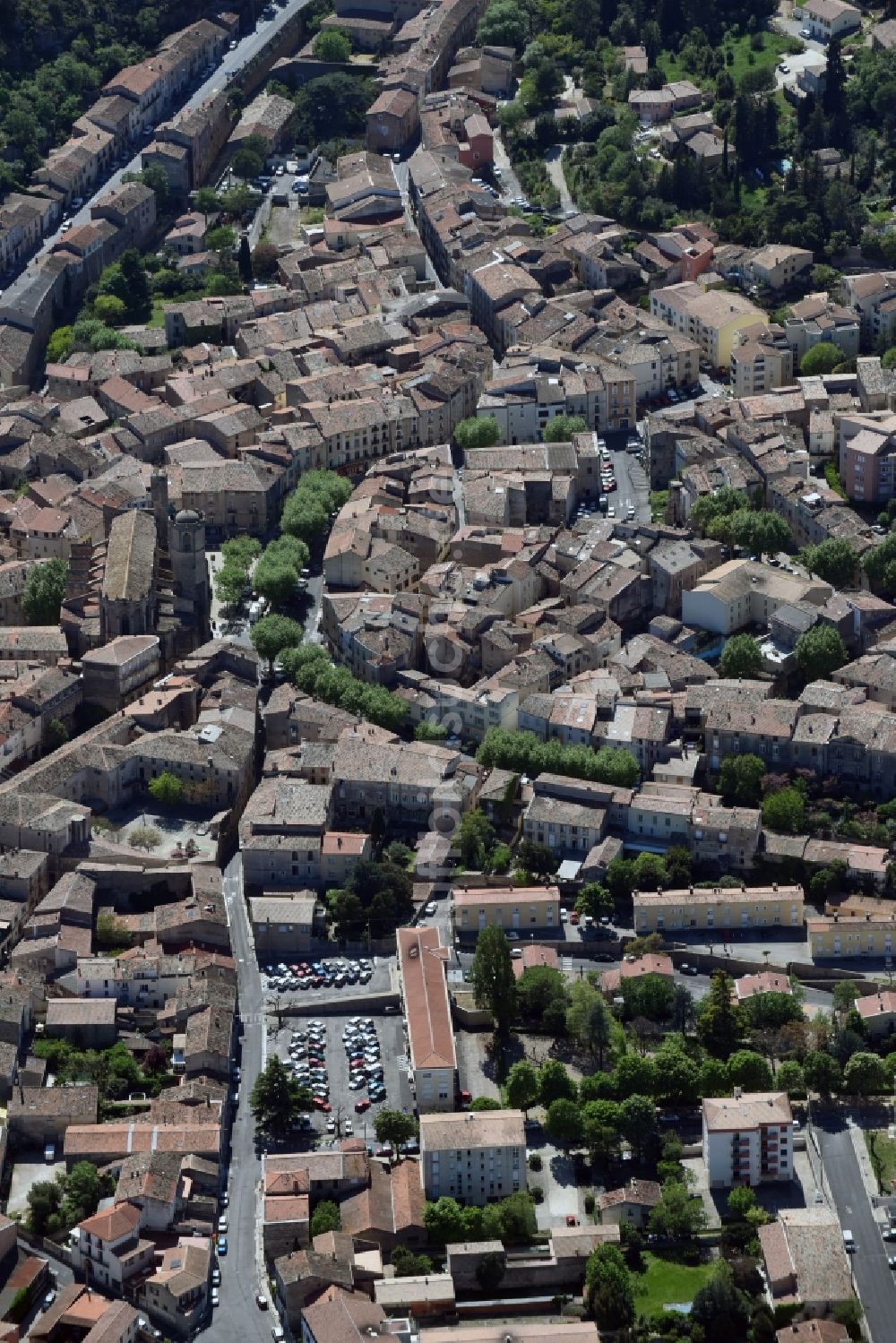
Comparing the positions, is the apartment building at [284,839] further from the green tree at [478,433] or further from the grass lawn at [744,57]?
the grass lawn at [744,57]

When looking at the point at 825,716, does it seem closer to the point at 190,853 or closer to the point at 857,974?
the point at 857,974

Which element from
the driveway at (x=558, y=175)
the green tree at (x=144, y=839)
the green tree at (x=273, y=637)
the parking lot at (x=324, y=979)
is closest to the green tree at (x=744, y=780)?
the parking lot at (x=324, y=979)

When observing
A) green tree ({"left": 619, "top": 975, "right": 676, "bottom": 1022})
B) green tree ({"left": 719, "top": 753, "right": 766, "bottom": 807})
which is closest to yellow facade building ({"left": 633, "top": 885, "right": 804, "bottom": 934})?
green tree ({"left": 619, "top": 975, "right": 676, "bottom": 1022})

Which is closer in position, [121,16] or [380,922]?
[380,922]

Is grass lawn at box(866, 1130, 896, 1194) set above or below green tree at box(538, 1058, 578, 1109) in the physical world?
below

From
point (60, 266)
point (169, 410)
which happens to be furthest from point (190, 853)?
point (60, 266)

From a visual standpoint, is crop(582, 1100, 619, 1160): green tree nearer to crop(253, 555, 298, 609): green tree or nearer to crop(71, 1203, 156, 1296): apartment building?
crop(71, 1203, 156, 1296): apartment building

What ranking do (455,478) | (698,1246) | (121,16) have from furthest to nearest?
1. (121,16)
2. (455,478)
3. (698,1246)
